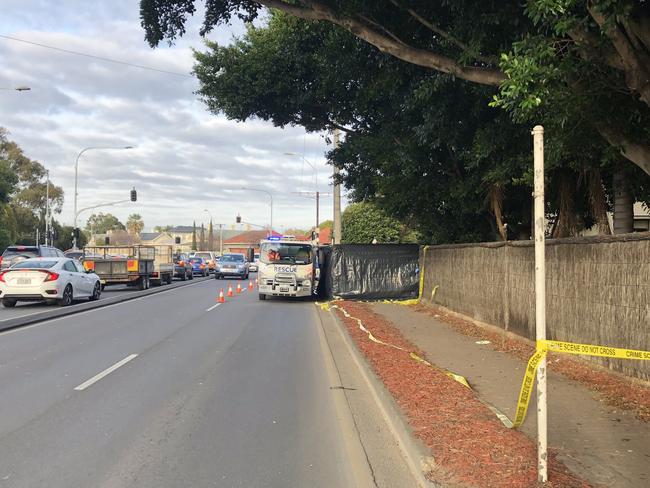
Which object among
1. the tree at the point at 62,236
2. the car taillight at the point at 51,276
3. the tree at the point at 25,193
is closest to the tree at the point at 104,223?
the tree at the point at 62,236

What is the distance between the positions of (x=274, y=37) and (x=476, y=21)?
38.2 feet

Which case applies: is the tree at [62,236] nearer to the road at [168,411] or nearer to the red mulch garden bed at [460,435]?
the road at [168,411]

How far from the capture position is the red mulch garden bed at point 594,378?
6.16 meters

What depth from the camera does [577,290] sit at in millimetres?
8297

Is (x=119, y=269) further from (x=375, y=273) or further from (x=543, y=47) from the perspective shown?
(x=543, y=47)

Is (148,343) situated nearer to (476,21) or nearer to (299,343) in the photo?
(299,343)

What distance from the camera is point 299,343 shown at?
11.2 metres

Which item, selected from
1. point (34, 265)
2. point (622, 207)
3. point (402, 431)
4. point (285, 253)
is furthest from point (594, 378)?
point (34, 265)

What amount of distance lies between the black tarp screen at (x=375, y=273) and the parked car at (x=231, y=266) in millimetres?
18302

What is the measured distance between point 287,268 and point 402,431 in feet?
48.5

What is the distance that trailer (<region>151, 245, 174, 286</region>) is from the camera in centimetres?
2825

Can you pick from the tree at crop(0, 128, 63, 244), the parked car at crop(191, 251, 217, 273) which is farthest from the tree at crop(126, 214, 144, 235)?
the parked car at crop(191, 251, 217, 273)

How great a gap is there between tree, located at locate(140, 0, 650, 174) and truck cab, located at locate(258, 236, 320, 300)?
1067 cm

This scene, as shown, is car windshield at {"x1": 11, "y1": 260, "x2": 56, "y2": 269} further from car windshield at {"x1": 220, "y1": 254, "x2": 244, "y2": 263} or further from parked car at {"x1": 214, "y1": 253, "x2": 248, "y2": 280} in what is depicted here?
car windshield at {"x1": 220, "y1": 254, "x2": 244, "y2": 263}
